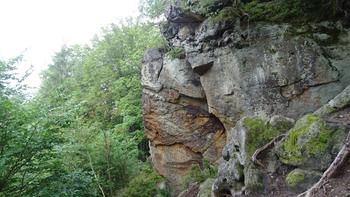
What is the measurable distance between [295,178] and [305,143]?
1.92ft

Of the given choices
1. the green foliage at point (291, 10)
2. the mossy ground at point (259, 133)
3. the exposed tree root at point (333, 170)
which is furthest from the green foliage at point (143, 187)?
the exposed tree root at point (333, 170)

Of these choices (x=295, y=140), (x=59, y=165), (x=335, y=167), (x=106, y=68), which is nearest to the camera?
(x=335, y=167)

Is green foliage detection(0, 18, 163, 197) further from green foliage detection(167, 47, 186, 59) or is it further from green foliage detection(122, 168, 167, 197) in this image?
green foliage detection(167, 47, 186, 59)

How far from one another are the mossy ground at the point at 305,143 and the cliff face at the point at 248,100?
0.05 ft

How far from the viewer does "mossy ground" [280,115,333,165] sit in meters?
5.42

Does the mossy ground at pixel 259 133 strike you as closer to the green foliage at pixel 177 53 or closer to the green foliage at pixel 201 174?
the green foliage at pixel 201 174

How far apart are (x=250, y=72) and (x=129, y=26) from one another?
1499 cm

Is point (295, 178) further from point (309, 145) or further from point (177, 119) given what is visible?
point (177, 119)

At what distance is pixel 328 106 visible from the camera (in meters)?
6.62

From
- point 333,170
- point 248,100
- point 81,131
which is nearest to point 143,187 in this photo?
point 81,131

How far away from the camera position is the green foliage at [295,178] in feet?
17.4

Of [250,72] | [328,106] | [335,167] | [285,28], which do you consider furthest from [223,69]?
[335,167]

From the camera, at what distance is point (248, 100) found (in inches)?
408

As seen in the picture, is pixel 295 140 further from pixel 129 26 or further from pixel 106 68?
pixel 129 26
